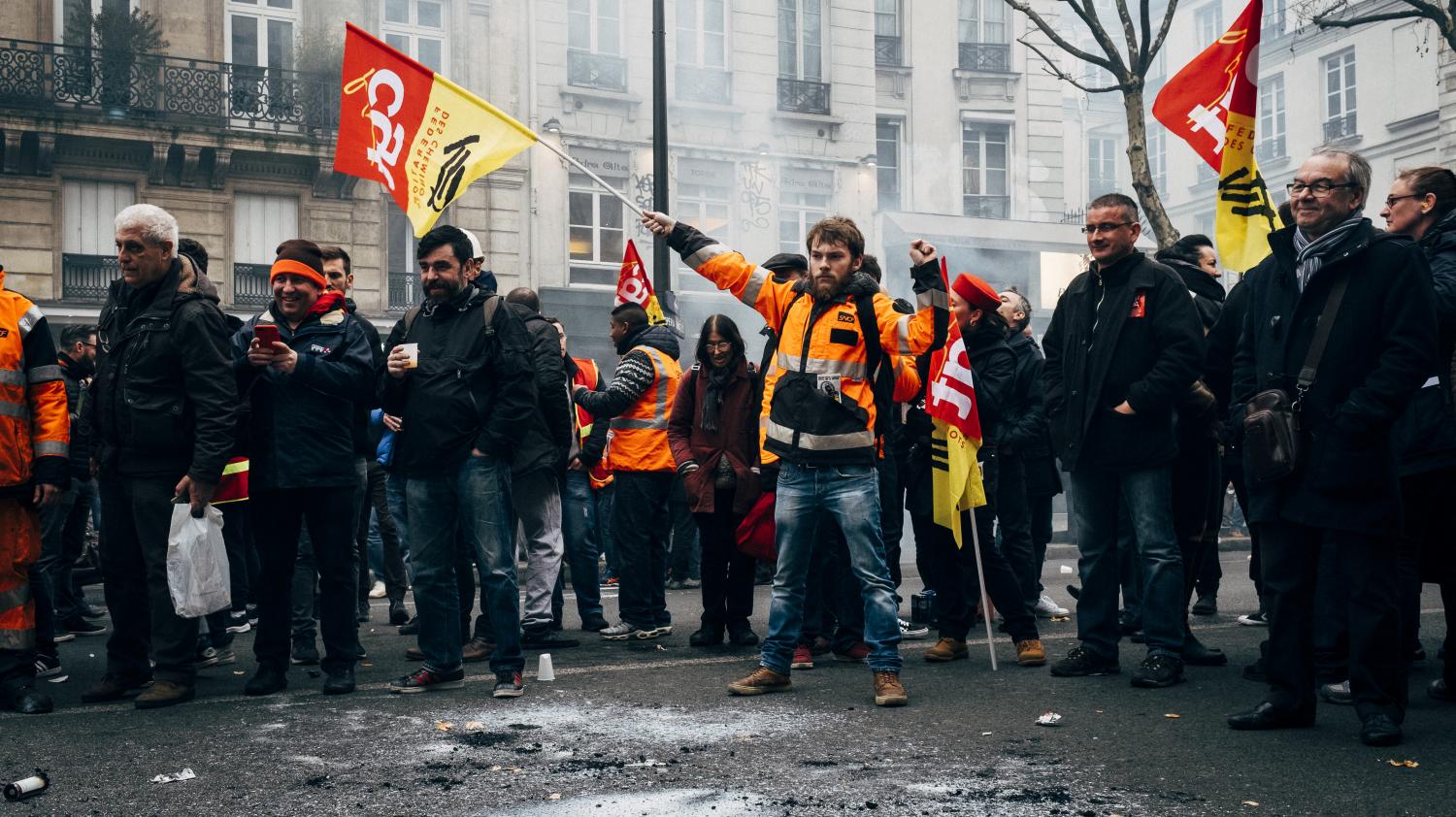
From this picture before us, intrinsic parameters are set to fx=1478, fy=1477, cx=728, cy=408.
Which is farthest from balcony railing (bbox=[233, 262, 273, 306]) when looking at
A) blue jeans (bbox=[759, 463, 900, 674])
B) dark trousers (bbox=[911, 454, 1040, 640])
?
blue jeans (bbox=[759, 463, 900, 674])

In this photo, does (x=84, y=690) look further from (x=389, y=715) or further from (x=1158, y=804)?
(x=1158, y=804)

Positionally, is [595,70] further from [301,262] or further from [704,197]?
[301,262]

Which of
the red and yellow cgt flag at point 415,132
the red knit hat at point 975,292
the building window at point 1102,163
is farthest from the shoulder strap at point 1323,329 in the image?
the building window at point 1102,163

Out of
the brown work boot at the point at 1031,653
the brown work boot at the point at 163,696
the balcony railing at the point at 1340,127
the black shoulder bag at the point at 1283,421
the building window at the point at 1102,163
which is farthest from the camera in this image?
the building window at the point at 1102,163

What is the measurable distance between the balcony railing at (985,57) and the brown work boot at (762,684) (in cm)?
2603

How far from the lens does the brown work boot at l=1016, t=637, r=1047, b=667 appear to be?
Answer: 6898 mm

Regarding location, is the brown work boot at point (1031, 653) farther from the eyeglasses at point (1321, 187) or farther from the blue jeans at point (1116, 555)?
the eyeglasses at point (1321, 187)

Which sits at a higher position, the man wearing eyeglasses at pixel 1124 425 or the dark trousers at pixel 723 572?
the man wearing eyeglasses at pixel 1124 425

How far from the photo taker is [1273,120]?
33.0 metres

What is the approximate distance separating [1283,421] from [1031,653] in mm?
2112

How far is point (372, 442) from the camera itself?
9.01m

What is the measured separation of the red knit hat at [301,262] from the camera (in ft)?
21.1

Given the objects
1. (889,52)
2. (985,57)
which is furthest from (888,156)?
(985,57)

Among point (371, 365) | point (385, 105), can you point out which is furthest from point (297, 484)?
point (385, 105)
